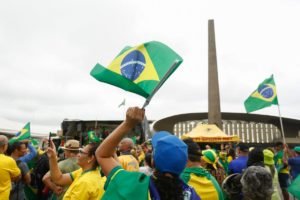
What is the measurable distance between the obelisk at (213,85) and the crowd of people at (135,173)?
23.8 meters

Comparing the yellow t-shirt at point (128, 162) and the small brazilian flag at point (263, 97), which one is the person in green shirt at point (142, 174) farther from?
the small brazilian flag at point (263, 97)

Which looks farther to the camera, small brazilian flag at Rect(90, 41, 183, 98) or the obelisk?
the obelisk

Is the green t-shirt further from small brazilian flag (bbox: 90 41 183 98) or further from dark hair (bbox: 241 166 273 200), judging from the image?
dark hair (bbox: 241 166 273 200)

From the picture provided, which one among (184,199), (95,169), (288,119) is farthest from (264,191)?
(288,119)

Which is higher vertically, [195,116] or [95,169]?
[195,116]

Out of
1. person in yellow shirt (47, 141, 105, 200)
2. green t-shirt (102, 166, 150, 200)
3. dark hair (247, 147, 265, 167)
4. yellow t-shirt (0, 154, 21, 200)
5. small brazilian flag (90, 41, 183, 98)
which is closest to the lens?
green t-shirt (102, 166, 150, 200)

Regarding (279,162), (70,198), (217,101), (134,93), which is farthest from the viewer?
(217,101)

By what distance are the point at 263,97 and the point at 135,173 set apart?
27.9 ft

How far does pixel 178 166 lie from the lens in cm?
184

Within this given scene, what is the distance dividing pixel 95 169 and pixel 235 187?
133cm

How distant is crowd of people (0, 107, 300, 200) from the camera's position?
5.66 ft

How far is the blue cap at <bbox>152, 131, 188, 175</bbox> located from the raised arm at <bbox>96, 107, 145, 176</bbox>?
0.68 ft

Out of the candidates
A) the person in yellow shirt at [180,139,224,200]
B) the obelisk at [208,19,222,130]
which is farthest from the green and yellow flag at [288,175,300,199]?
the obelisk at [208,19,222,130]

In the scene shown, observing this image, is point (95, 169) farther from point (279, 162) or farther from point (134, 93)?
point (279, 162)
